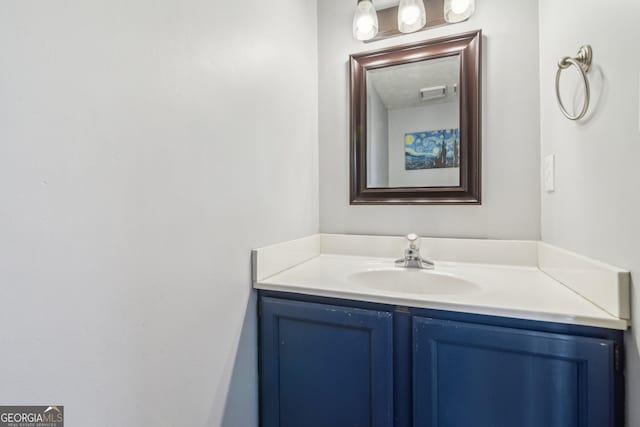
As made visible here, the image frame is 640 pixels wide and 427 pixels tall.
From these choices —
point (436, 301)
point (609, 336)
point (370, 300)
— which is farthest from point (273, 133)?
point (609, 336)

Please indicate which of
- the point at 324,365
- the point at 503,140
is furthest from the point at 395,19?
the point at 324,365

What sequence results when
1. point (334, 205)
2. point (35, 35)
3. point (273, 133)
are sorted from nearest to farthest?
point (35, 35)
point (273, 133)
point (334, 205)

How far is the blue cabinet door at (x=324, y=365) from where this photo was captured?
863 mm

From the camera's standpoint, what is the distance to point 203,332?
792 millimetres

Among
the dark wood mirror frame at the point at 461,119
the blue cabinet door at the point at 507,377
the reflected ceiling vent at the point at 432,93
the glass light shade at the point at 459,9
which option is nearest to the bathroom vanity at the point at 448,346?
the blue cabinet door at the point at 507,377

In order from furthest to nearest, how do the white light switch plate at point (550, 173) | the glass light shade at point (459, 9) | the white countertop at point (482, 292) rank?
1. the glass light shade at point (459, 9)
2. the white light switch plate at point (550, 173)
3. the white countertop at point (482, 292)

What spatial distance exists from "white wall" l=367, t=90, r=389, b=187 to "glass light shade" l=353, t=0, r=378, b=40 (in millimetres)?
258

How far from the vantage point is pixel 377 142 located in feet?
4.72

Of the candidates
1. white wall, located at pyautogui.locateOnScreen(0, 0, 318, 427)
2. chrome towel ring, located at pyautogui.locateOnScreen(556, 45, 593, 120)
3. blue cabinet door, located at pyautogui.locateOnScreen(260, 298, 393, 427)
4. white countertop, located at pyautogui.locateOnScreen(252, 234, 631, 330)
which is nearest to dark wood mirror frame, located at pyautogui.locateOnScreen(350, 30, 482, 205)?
white countertop, located at pyautogui.locateOnScreen(252, 234, 631, 330)

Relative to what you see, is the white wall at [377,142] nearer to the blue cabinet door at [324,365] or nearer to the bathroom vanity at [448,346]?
the bathroom vanity at [448,346]

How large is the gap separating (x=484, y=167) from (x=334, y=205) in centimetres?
71

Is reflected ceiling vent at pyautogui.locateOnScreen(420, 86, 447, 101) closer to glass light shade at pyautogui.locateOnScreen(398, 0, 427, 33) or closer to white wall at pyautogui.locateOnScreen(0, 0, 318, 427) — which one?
glass light shade at pyautogui.locateOnScreen(398, 0, 427, 33)

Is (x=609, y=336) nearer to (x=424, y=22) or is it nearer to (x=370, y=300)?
(x=370, y=300)

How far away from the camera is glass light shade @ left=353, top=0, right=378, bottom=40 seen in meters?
1.36
